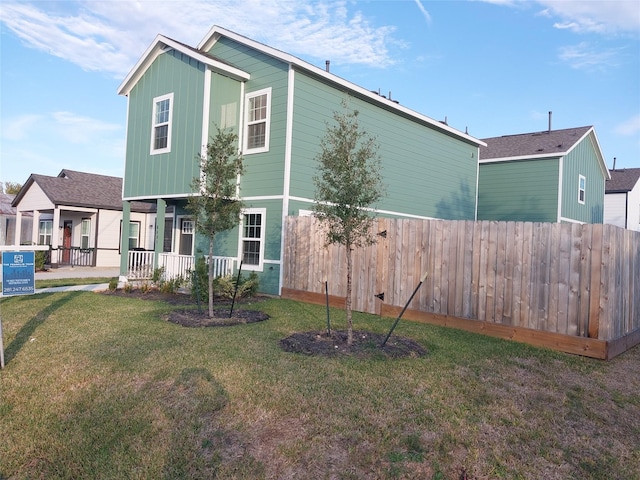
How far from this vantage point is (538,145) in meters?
18.5

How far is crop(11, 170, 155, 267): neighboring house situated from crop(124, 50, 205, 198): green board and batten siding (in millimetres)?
7176

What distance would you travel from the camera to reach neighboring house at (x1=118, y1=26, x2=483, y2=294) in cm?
1141

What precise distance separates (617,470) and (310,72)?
34.5 feet

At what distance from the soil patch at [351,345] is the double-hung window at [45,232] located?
2136 centimetres

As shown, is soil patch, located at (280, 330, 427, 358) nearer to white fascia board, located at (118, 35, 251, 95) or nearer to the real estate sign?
the real estate sign

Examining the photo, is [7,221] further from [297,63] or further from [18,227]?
[297,63]

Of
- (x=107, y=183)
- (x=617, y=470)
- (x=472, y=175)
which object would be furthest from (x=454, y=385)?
(x=107, y=183)

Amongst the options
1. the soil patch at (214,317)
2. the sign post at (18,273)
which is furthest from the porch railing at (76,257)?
the sign post at (18,273)

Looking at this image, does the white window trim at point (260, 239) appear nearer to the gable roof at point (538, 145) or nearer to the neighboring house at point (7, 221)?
the gable roof at point (538, 145)

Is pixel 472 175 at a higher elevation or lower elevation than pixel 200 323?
higher

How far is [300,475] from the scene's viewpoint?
10.5 ft

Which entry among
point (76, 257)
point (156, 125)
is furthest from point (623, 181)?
point (76, 257)

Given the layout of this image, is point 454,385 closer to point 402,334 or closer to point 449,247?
point 402,334

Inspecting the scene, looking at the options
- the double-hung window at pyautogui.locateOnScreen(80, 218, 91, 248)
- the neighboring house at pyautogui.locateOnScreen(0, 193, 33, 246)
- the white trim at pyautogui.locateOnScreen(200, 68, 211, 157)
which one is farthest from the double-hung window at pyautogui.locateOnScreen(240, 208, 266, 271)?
the neighboring house at pyautogui.locateOnScreen(0, 193, 33, 246)
